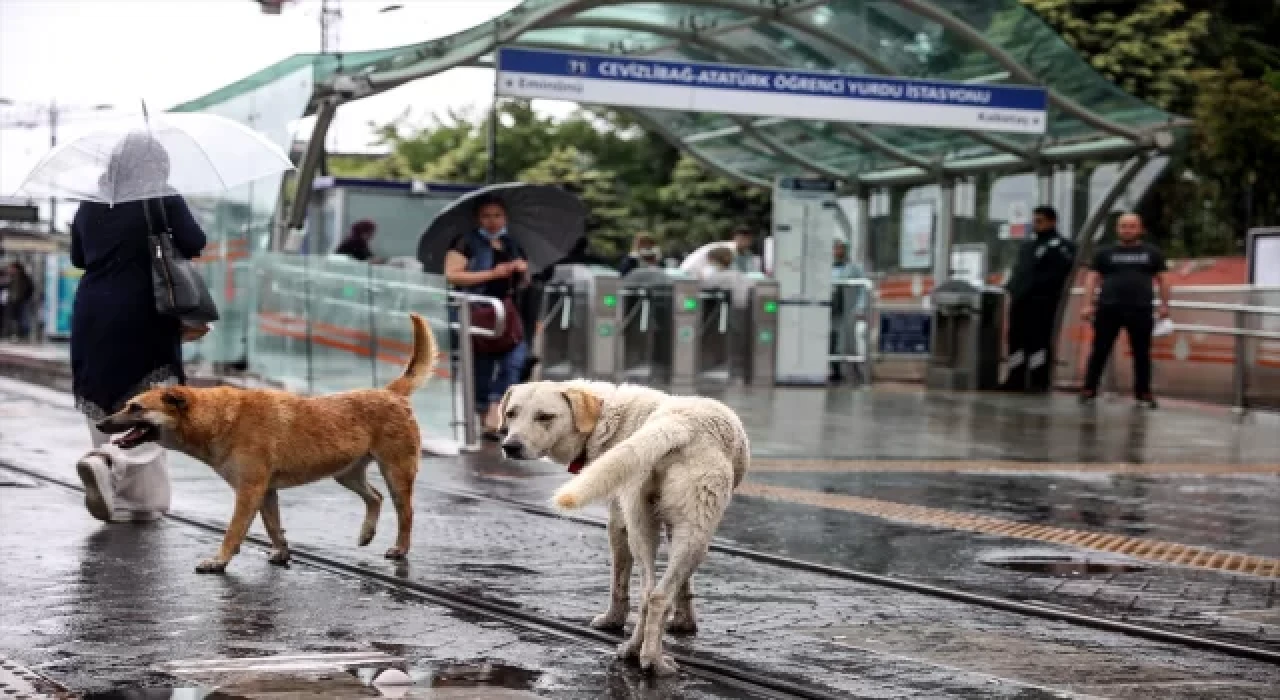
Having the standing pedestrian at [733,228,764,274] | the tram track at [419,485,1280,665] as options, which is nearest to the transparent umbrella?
the tram track at [419,485,1280,665]

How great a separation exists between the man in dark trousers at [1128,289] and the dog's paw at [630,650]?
48.8 feet

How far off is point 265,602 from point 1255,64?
40597 millimetres

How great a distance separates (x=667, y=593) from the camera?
6.37 metres

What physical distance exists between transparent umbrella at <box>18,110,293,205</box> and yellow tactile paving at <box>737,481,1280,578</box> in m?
3.93

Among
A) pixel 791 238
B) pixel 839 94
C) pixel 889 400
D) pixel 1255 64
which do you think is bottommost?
pixel 889 400

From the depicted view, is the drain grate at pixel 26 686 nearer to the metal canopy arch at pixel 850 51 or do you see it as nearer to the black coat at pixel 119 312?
the black coat at pixel 119 312

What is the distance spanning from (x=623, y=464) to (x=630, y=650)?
76 cm

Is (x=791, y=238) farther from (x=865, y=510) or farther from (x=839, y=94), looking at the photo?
(x=865, y=510)

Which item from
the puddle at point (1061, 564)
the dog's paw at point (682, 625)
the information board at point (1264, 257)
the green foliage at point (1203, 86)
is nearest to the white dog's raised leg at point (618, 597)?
the dog's paw at point (682, 625)

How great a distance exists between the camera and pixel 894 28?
921 inches

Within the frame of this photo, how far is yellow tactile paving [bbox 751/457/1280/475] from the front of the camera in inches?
567

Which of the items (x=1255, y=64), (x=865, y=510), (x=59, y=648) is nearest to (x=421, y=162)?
(x=1255, y=64)

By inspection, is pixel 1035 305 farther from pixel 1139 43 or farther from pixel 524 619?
pixel 1139 43

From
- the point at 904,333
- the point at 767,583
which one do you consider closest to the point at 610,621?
the point at 767,583
